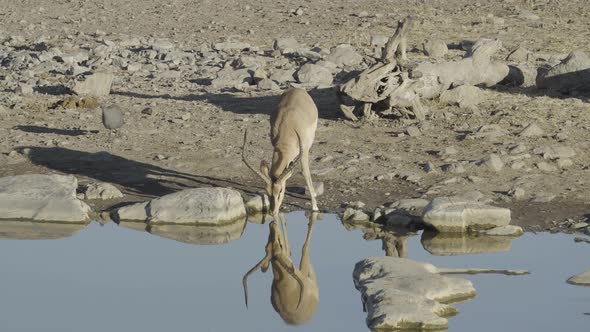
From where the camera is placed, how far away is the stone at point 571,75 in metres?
18.0

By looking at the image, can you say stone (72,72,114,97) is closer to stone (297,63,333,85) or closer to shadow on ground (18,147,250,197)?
shadow on ground (18,147,250,197)

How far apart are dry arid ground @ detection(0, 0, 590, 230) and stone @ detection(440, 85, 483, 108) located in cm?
13

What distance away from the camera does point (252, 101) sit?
18516 mm

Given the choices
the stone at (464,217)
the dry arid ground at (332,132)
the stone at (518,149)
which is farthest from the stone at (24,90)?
the stone at (464,217)

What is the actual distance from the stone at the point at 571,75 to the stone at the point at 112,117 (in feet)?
20.6

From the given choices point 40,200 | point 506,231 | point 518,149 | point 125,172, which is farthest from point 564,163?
point 40,200

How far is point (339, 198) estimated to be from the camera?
13906mm

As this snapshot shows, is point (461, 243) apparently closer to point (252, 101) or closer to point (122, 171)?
point (122, 171)

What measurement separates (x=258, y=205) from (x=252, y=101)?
17.1 ft

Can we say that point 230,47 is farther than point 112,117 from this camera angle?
Yes

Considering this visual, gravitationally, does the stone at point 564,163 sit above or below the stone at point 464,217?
above

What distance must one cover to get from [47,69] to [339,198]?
9.34 metres

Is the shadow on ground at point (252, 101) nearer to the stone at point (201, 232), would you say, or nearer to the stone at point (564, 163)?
the stone at point (564, 163)

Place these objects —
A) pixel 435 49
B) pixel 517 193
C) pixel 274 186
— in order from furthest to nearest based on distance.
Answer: pixel 435 49, pixel 517 193, pixel 274 186
